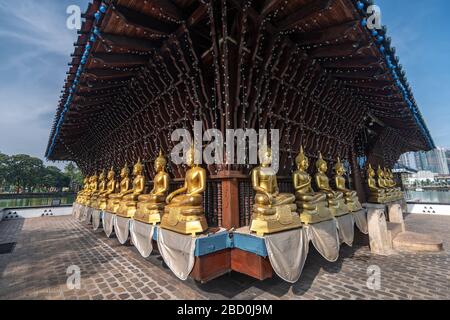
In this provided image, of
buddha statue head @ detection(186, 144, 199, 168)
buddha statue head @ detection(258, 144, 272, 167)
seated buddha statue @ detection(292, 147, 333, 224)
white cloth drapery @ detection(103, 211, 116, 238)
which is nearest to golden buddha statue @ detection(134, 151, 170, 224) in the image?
buddha statue head @ detection(186, 144, 199, 168)

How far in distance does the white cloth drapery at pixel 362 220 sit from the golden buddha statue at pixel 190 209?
487 centimetres

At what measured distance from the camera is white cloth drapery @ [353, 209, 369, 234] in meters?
6.27

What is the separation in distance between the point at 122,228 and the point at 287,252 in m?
4.86

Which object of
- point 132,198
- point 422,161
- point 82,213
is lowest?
point 82,213

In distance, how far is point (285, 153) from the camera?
5812 mm

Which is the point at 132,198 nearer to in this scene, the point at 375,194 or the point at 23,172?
the point at 375,194

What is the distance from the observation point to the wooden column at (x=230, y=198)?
4.16 meters

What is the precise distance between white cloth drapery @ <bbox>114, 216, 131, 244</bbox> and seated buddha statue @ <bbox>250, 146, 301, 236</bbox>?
3951 mm

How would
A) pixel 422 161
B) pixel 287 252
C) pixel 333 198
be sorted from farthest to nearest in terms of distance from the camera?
pixel 422 161 → pixel 333 198 → pixel 287 252

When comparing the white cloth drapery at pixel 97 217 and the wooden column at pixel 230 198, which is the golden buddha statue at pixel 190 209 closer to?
the wooden column at pixel 230 198

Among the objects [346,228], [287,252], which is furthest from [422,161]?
[287,252]

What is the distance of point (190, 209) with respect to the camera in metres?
3.81
